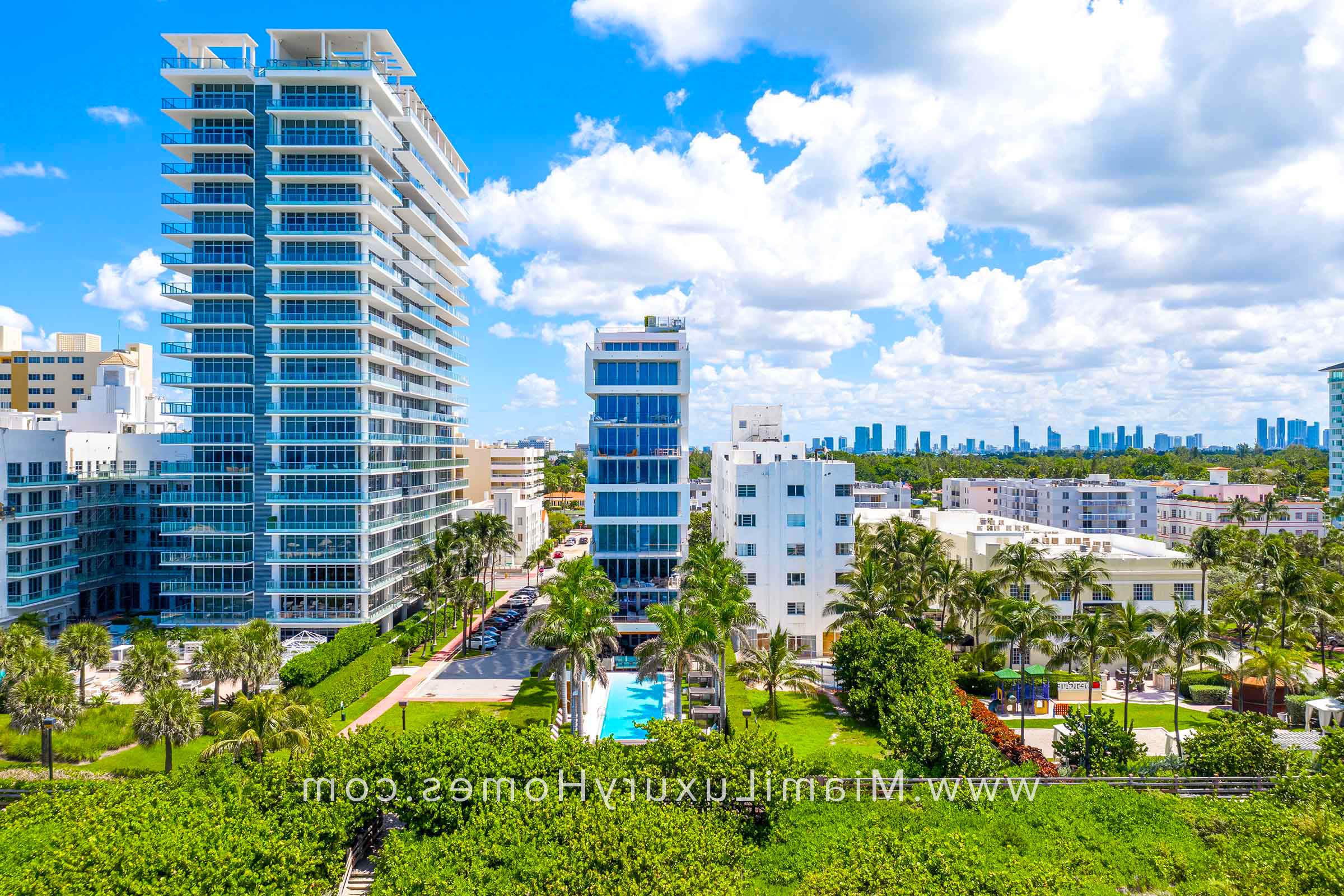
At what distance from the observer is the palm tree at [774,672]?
46719 mm

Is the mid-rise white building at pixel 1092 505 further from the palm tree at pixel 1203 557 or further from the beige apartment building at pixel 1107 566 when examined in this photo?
the beige apartment building at pixel 1107 566

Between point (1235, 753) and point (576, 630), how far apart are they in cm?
2913

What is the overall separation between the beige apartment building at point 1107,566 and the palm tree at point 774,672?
18.7 metres

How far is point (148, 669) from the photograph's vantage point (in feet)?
131

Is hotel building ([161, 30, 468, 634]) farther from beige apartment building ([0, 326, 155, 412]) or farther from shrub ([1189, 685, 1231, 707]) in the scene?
beige apartment building ([0, 326, 155, 412])

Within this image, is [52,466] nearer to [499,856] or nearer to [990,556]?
[499,856]

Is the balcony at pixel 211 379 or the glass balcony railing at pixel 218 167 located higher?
the glass balcony railing at pixel 218 167

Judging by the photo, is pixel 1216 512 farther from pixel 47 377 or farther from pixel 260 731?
pixel 47 377

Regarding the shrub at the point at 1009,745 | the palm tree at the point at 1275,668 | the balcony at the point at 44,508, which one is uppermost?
the balcony at the point at 44,508

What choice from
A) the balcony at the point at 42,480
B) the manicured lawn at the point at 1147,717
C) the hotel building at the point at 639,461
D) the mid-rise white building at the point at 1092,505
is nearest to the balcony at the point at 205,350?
the balcony at the point at 42,480

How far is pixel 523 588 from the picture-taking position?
9275cm

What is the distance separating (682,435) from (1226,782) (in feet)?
136

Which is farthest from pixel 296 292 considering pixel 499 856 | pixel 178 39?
pixel 499 856

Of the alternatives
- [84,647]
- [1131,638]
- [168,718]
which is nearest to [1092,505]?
[1131,638]
